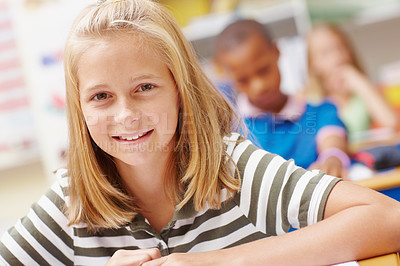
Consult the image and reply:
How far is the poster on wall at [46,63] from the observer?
262 cm

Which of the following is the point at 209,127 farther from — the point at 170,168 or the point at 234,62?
the point at 234,62

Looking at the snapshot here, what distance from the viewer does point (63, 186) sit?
2.68 ft

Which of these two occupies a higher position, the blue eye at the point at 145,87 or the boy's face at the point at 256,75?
the boy's face at the point at 256,75

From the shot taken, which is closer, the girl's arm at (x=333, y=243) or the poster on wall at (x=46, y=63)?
the girl's arm at (x=333, y=243)

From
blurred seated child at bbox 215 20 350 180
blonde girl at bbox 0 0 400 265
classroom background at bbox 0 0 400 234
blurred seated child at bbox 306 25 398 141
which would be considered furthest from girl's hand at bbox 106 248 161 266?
blurred seated child at bbox 306 25 398 141

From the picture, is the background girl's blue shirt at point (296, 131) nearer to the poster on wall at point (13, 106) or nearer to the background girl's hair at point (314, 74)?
the background girl's hair at point (314, 74)

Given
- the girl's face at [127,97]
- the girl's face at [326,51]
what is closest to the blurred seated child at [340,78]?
the girl's face at [326,51]

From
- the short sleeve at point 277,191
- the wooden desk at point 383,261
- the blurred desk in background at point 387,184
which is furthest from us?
the blurred desk in background at point 387,184

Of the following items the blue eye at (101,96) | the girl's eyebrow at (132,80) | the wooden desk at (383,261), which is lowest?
the wooden desk at (383,261)

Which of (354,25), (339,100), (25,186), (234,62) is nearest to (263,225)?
(234,62)

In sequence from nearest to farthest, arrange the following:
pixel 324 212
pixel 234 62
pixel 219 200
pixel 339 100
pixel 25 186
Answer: pixel 324 212, pixel 219 200, pixel 234 62, pixel 339 100, pixel 25 186

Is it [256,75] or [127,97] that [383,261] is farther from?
[256,75]

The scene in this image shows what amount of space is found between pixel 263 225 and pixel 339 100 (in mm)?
1926

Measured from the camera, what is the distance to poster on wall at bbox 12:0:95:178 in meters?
2.62
